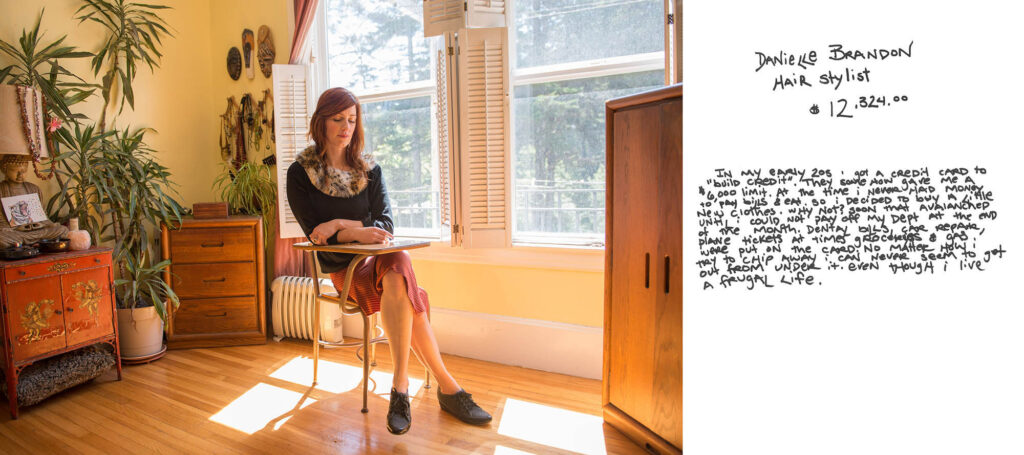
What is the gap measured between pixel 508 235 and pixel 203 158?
7.66 ft

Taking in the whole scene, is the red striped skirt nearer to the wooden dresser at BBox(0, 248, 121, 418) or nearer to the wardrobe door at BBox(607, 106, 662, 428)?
the wardrobe door at BBox(607, 106, 662, 428)

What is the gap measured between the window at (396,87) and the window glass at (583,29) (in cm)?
59

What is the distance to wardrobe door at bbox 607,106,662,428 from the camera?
1.76m

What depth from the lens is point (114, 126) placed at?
310 cm

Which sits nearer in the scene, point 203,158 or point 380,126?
point 380,126

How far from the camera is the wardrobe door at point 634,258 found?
176 cm

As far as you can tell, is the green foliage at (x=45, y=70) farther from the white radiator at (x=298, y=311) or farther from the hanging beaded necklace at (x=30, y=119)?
the white radiator at (x=298, y=311)
